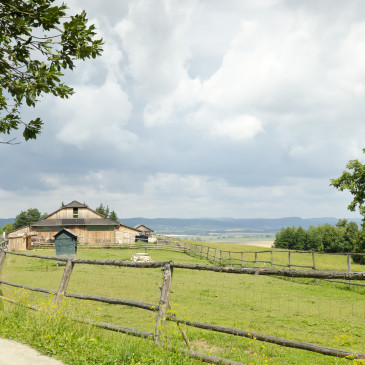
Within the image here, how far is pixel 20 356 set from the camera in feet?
18.5

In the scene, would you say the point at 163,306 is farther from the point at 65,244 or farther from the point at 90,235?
the point at 90,235

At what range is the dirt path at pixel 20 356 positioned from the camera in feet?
17.8

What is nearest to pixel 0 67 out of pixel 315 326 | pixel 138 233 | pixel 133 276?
pixel 315 326

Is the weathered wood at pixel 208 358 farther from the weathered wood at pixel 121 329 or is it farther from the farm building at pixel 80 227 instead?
the farm building at pixel 80 227

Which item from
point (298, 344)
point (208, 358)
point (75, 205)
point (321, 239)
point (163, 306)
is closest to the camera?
point (298, 344)

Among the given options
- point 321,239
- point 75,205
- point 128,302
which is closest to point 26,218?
point 75,205

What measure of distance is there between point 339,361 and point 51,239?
166 ft

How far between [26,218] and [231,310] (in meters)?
120

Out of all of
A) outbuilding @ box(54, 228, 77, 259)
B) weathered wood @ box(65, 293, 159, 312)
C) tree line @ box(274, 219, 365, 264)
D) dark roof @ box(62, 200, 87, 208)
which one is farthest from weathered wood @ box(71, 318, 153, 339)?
tree line @ box(274, 219, 365, 264)

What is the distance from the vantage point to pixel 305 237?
9662cm

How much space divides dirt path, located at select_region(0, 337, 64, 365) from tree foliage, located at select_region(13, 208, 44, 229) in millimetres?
120855

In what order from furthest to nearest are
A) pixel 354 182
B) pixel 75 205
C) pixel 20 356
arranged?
1. pixel 75 205
2. pixel 354 182
3. pixel 20 356

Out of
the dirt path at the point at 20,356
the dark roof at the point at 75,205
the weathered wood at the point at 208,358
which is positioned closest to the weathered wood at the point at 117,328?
the weathered wood at the point at 208,358

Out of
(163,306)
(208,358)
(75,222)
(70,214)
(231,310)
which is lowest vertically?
(231,310)
